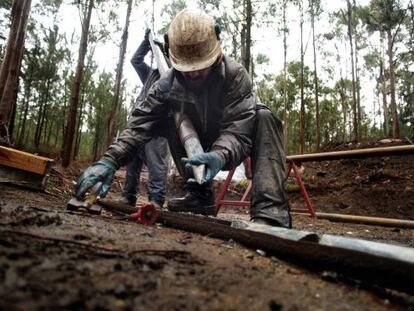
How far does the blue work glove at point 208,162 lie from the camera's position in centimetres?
198

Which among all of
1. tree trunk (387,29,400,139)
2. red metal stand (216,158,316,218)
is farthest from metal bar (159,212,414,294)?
tree trunk (387,29,400,139)

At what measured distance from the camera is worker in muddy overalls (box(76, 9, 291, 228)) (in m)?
2.13

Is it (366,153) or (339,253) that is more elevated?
(366,153)

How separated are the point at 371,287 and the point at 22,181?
2.90 m

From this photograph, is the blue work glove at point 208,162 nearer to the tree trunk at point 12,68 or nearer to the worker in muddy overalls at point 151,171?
the worker in muddy overalls at point 151,171

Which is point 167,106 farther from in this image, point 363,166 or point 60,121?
point 60,121

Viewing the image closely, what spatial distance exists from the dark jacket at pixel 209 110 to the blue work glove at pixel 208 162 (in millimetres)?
179

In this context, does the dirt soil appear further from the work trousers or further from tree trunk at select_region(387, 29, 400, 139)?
tree trunk at select_region(387, 29, 400, 139)

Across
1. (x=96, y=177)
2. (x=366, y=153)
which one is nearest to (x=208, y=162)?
(x=96, y=177)

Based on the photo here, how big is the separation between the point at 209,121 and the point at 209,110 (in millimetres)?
91

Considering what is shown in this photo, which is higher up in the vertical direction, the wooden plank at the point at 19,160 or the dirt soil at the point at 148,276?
the wooden plank at the point at 19,160

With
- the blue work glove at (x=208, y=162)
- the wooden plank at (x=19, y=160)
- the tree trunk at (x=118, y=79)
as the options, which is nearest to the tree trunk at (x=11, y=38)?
the wooden plank at (x=19, y=160)

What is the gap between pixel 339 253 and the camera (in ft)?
3.51

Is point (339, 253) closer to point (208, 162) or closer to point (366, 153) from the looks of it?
point (208, 162)
